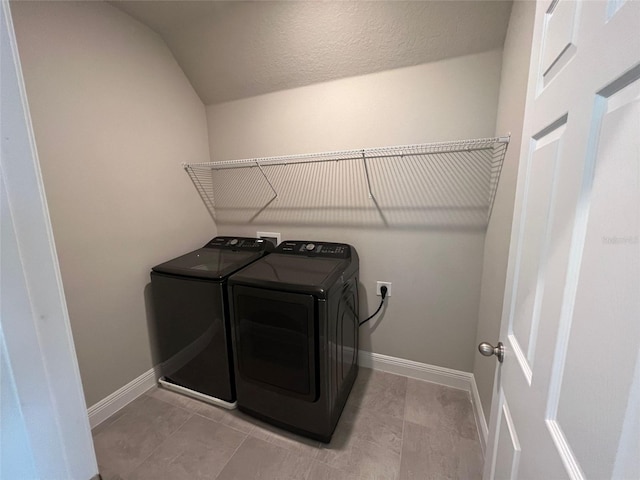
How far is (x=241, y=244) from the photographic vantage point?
2084mm

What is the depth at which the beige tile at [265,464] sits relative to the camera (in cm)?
128

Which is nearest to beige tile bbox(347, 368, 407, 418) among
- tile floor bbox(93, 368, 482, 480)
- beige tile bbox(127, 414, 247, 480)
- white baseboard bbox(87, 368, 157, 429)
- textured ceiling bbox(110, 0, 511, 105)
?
tile floor bbox(93, 368, 482, 480)

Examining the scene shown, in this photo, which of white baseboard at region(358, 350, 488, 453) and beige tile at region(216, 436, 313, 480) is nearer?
beige tile at region(216, 436, 313, 480)

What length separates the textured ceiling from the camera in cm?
136

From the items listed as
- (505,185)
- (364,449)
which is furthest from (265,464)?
(505,185)

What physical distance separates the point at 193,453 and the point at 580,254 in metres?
1.85

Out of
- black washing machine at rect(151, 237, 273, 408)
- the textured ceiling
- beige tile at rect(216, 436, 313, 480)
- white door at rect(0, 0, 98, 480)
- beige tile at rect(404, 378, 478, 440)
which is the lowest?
beige tile at rect(216, 436, 313, 480)

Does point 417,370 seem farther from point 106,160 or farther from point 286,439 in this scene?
point 106,160

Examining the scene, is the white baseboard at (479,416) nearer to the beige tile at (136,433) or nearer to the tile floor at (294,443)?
the tile floor at (294,443)

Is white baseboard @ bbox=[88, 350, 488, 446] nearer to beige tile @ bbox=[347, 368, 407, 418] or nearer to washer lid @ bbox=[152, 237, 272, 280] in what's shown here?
beige tile @ bbox=[347, 368, 407, 418]

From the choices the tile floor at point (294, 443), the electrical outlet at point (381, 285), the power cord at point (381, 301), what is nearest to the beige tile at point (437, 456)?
the tile floor at point (294, 443)

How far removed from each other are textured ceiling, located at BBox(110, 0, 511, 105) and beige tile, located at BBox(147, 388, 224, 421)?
2.25 m

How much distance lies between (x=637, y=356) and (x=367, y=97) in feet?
5.80

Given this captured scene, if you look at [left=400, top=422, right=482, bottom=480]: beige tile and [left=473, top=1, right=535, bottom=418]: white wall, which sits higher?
[left=473, top=1, right=535, bottom=418]: white wall
